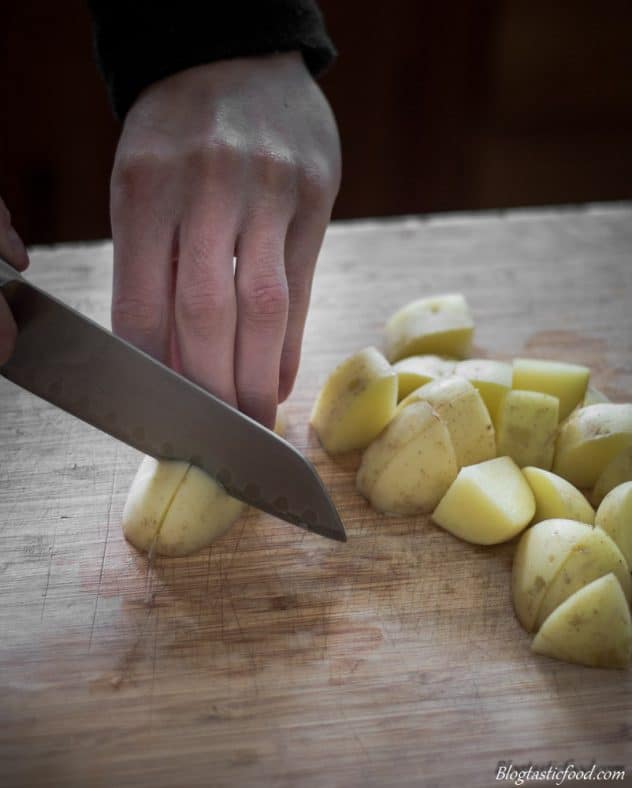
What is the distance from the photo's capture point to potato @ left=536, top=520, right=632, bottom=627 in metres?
1.37

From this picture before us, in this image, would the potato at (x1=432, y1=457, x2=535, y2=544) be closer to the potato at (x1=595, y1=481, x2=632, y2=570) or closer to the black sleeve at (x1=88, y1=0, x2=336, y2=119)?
the potato at (x1=595, y1=481, x2=632, y2=570)

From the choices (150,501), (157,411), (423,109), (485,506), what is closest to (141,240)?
(157,411)

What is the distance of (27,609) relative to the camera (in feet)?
4.55

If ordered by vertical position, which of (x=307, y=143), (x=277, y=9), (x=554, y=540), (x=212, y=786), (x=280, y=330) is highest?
(x=277, y=9)

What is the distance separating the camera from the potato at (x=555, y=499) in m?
1.52

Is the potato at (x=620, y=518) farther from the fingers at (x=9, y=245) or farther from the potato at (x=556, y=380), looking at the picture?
the fingers at (x=9, y=245)

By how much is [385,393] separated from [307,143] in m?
0.47

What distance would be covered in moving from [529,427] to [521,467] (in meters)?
0.08

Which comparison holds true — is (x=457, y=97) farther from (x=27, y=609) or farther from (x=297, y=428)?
(x=27, y=609)

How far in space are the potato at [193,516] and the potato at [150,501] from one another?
0.03 ft

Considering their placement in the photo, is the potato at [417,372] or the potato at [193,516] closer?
the potato at [193,516]

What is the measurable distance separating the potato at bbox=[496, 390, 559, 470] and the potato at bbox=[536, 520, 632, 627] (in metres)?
0.28

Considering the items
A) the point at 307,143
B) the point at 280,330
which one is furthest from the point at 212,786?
the point at 307,143

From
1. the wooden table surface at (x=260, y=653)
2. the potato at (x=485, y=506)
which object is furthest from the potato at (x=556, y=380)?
the wooden table surface at (x=260, y=653)
